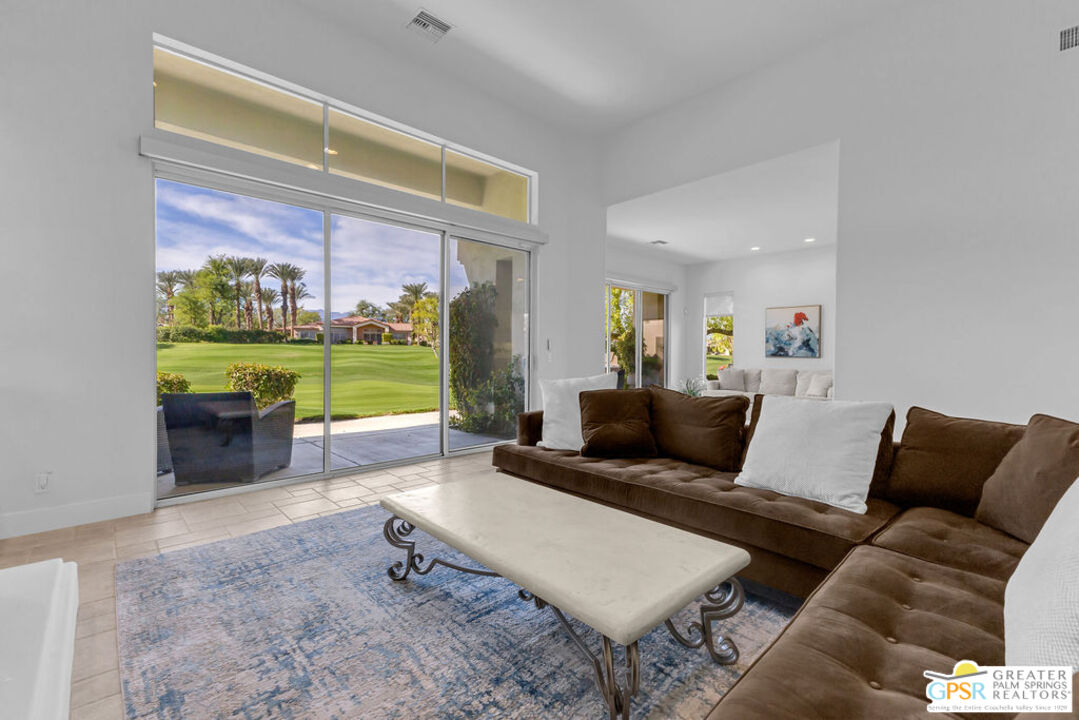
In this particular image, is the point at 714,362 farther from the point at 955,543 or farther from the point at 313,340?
the point at 955,543

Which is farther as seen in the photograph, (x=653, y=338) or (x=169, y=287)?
(x=653, y=338)

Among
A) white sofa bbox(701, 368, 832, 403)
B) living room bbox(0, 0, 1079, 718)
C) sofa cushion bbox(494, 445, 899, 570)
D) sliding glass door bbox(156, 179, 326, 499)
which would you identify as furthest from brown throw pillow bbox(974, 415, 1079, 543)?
white sofa bbox(701, 368, 832, 403)

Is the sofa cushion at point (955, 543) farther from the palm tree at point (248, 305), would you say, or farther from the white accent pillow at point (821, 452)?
the palm tree at point (248, 305)

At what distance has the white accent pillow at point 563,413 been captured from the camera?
316cm

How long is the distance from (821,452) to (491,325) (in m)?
3.49

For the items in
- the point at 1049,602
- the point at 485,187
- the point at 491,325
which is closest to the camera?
the point at 1049,602

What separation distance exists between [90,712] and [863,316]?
4613 mm

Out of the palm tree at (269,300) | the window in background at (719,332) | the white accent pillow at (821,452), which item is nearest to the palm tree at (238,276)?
the palm tree at (269,300)

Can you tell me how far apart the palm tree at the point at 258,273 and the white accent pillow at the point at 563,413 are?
221 centimetres

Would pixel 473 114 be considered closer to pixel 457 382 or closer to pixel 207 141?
pixel 207 141

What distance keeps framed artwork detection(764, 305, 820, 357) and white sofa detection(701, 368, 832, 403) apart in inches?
14.4

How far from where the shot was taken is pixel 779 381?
775 centimetres

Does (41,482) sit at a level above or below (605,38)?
below
